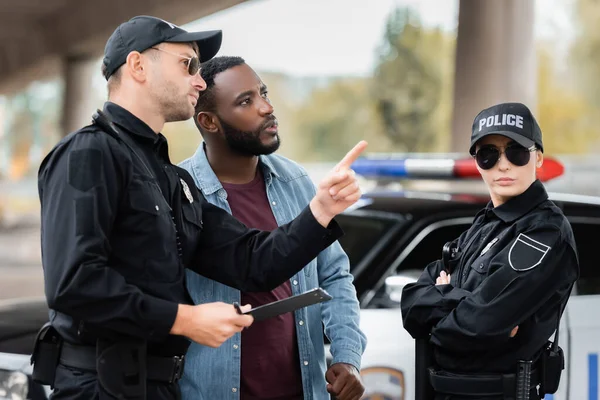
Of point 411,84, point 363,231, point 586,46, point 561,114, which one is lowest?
point 363,231

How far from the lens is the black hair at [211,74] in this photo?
2928 mm

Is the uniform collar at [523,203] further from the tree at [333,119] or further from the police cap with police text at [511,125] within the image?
the tree at [333,119]

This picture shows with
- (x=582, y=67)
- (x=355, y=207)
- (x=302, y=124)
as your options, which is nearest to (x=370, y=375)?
(x=355, y=207)

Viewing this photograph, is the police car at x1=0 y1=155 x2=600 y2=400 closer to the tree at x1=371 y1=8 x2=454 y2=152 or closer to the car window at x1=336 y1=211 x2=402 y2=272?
the car window at x1=336 y1=211 x2=402 y2=272

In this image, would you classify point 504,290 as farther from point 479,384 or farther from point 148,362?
point 148,362

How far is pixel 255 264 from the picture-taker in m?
2.59

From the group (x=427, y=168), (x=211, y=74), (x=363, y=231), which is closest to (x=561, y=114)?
(x=427, y=168)

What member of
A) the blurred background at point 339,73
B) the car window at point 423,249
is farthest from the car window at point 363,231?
the blurred background at point 339,73

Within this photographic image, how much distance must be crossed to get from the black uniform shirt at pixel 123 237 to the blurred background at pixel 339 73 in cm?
734

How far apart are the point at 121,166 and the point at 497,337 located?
1154mm

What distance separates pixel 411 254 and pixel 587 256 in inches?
33.7

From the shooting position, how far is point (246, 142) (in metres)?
2.85

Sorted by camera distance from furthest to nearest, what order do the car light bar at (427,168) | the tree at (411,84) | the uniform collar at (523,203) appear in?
the tree at (411,84) → the car light bar at (427,168) → the uniform collar at (523,203)

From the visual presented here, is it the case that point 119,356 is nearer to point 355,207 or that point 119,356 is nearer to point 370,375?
point 370,375
